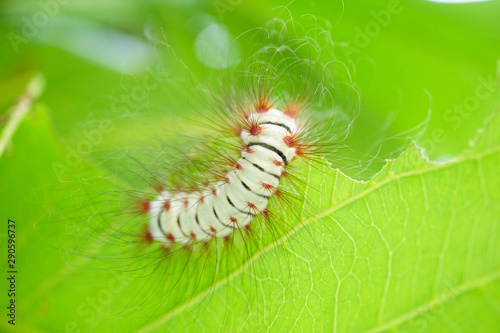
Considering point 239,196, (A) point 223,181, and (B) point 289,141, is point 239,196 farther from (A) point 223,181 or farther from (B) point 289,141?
(B) point 289,141

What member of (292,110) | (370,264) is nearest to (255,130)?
(292,110)

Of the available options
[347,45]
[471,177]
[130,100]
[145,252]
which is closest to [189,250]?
[145,252]

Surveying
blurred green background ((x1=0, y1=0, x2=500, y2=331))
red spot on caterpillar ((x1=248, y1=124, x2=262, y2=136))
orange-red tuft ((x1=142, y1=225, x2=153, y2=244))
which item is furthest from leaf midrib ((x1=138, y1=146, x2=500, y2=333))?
blurred green background ((x1=0, y1=0, x2=500, y2=331))

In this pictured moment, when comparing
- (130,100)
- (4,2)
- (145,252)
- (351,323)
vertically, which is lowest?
(351,323)

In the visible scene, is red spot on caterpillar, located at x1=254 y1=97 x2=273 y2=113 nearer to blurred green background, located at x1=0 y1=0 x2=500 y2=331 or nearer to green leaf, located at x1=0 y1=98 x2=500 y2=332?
green leaf, located at x1=0 y1=98 x2=500 y2=332

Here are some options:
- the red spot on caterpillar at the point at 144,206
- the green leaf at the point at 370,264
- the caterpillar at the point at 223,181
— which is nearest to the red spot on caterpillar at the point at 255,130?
the caterpillar at the point at 223,181

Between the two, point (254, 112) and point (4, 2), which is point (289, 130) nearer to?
point (254, 112)
